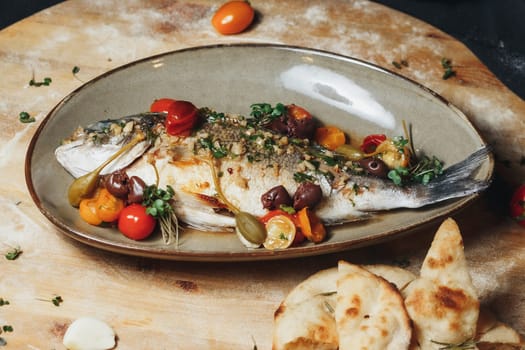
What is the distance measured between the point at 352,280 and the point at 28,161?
1767 mm

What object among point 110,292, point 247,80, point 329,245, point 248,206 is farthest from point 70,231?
point 247,80

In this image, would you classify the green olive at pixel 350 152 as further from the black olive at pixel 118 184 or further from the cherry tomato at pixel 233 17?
the cherry tomato at pixel 233 17

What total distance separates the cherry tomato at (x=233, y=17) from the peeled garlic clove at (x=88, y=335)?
7.21 feet

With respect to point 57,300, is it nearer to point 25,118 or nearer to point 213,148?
point 213,148

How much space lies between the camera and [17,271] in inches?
141

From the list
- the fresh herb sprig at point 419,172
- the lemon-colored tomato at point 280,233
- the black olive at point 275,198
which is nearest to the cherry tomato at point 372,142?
the fresh herb sprig at point 419,172

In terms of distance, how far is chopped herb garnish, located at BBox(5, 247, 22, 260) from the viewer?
11.8ft

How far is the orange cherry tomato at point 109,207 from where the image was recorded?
3.58m

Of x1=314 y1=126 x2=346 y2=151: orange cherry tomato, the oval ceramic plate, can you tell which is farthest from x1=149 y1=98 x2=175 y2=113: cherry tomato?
x1=314 y1=126 x2=346 y2=151: orange cherry tomato

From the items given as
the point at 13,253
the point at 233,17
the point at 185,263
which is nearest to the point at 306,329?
the point at 185,263

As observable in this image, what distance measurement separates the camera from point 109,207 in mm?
3580

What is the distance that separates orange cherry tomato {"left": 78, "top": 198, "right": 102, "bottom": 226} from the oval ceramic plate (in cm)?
4

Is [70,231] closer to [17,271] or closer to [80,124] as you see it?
[17,271]

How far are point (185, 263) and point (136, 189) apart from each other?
0.43 meters
